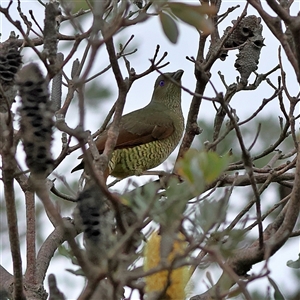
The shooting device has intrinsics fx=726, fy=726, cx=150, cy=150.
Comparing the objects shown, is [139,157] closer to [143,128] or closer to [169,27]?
[143,128]

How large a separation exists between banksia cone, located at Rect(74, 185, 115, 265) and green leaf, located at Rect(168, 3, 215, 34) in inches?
15.3

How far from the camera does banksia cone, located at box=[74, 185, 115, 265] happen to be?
1.42 m

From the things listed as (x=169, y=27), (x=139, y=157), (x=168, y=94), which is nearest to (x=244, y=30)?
(x=169, y=27)

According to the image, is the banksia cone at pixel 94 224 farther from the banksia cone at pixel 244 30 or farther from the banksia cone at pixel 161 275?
the banksia cone at pixel 244 30

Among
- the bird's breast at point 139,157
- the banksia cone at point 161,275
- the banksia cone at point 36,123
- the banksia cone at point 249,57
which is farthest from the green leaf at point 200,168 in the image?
the bird's breast at point 139,157

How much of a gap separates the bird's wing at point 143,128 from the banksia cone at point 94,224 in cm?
313

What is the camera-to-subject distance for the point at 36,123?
58.4 inches

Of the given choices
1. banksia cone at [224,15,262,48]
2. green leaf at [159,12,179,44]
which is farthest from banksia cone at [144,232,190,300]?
banksia cone at [224,15,262,48]

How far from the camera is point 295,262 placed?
6.77ft

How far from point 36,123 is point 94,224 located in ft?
0.79

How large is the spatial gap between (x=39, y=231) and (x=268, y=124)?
1911 mm

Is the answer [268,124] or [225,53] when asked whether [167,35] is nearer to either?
[225,53]

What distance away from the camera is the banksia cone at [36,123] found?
148cm

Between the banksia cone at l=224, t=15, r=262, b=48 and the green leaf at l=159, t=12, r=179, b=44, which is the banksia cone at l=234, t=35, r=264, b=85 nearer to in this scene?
the banksia cone at l=224, t=15, r=262, b=48
